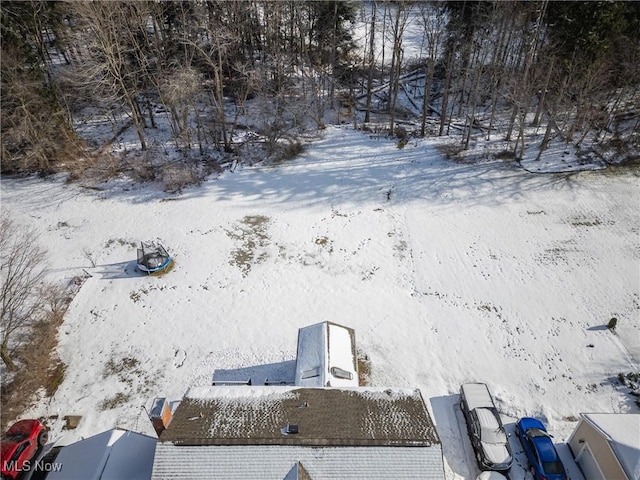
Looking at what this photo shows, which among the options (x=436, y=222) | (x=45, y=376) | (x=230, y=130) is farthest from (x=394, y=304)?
(x=230, y=130)

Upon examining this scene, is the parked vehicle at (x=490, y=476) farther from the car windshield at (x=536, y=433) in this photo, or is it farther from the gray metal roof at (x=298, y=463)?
the gray metal roof at (x=298, y=463)

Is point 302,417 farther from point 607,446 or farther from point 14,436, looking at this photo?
point 14,436

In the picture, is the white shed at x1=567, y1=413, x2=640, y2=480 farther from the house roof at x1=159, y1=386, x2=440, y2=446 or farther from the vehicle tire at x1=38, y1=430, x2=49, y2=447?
the vehicle tire at x1=38, y1=430, x2=49, y2=447

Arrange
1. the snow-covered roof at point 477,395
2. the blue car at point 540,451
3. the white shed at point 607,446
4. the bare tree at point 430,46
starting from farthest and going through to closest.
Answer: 1. the bare tree at point 430,46
2. the snow-covered roof at point 477,395
3. the blue car at point 540,451
4. the white shed at point 607,446

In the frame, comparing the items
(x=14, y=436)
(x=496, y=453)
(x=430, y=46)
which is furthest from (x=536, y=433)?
(x=430, y=46)

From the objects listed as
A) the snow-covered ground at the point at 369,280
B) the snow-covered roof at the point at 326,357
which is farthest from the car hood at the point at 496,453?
the snow-covered roof at the point at 326,357

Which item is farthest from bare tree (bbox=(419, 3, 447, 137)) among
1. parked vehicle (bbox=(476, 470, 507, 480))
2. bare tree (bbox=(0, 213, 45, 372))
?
bare tree (bbox=(0, 213, 45, 372))
